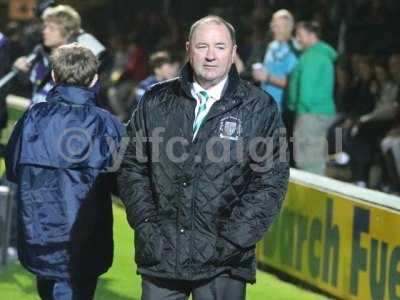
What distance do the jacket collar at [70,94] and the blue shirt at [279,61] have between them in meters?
6.68

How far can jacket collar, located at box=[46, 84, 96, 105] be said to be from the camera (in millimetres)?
7152

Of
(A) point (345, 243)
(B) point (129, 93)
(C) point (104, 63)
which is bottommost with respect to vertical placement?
(B) point (129, 93)

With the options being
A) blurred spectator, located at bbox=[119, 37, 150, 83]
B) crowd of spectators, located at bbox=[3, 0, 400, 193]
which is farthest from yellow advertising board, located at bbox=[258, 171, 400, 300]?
blurred spectator, located at bbox=[119, 37, 150, 83]

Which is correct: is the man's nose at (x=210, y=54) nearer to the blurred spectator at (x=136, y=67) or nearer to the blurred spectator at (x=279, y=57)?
the blurred spectator at (x=279, y=57)

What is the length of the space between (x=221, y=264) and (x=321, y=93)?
778 cm

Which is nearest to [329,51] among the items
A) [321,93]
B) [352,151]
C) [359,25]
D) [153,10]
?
[321,93]

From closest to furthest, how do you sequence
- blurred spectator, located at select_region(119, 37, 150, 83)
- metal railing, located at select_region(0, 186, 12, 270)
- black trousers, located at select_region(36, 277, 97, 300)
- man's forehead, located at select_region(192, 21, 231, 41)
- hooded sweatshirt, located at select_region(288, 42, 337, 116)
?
man's forehead, located at select_region(192, 21, 231, 41) → black trousers, located at select_region(36, 277, 97, 300) → metal railing, located at select_region(0, 186, 12, 270) → hooded sweatshirt, located at select_region(288, 42, 337, 116) → blurred spectator, located at select_region(119, 37, 150, 83)

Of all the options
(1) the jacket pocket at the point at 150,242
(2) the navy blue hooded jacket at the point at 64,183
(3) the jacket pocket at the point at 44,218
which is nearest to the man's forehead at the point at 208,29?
(1) the jacket pocket at the point at 150,242

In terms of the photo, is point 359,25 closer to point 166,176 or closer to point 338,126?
point 338,126

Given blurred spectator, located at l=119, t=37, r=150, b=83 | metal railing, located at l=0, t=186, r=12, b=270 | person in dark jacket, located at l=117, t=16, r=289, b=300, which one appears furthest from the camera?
blurred spectator, located at l=119, t=37, r=150, b=83

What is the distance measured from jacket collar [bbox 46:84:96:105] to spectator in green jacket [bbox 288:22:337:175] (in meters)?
6.36

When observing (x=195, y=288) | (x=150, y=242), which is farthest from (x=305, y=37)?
(x=150, y=242)

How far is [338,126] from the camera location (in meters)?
15.5

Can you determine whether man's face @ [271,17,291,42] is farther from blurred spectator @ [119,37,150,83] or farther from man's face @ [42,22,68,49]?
blurred spectator @ [119,37,150,83]
